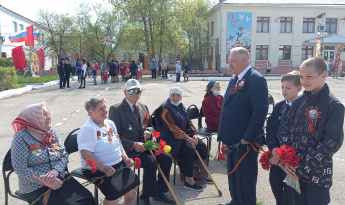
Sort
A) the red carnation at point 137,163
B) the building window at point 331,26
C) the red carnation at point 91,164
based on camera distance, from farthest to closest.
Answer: the building window at point 331,26 → the red carnation at point 137,163 → the red carnation at point 91,164

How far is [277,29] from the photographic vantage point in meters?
36.3

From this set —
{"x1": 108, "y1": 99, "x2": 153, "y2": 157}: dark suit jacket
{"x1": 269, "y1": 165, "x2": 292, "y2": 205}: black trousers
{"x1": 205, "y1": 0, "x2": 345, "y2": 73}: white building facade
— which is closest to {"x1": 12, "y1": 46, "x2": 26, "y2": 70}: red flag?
{"x1": 108, "y1": 99, "x2": 153, "y2": 157}: dark suit jacket

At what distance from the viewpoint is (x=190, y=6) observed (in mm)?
29938

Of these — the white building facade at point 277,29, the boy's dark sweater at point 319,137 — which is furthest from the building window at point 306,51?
the boy's dark sweater at point 319,137

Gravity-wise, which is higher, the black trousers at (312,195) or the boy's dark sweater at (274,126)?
the boy's dark sweater at (274,126)

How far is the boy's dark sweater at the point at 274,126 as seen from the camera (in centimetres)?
304

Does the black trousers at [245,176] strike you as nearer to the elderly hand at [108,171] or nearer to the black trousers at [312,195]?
the black trousers at [312,195]

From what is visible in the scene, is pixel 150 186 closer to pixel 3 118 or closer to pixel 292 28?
pixel 3 118

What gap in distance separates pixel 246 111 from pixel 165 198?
5.22 feet

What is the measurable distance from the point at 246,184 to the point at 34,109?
2.43 meters

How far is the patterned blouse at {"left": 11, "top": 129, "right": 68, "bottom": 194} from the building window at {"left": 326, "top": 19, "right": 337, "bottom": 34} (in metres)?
41.1

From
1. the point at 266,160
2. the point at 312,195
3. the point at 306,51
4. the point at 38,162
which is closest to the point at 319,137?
the point at 312,195

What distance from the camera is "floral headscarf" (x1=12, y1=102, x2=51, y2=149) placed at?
9.25 feet

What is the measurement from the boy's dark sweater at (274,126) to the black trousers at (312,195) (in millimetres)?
536
